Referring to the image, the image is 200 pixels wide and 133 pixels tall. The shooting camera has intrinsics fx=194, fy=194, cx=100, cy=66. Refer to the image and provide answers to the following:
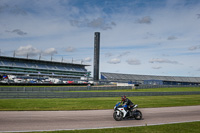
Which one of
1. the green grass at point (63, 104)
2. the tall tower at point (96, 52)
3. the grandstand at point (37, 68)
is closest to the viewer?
the green grass at point (63, 104)

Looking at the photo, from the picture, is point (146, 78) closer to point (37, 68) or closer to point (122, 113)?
point (37, 68)

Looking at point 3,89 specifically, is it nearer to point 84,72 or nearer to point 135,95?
point 135,95

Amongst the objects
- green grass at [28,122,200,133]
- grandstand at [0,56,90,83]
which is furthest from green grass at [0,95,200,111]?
grandstand at [0,56,90,83]

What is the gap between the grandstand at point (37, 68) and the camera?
103m

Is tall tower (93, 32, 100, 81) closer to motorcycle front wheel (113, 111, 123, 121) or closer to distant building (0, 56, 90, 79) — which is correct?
distant building (0, 56, 90, 79)

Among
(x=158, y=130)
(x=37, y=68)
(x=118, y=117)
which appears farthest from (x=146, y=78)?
(x=158, y=130)

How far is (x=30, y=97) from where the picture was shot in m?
27.2

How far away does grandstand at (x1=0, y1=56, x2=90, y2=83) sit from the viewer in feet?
338

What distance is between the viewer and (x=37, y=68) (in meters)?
115

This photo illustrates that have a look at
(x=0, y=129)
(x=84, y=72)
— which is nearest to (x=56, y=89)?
(x=0, y=129)

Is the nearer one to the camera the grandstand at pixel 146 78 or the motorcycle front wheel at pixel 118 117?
the motorcycle front wheel at pixel 118 117

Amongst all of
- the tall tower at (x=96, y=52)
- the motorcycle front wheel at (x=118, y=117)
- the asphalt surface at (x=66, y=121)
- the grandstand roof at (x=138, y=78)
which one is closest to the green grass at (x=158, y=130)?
the asphalt surface at (x=66, y=121)

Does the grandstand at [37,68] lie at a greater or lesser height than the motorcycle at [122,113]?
greater

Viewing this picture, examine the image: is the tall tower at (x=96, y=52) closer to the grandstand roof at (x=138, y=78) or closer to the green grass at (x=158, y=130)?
the grandstand roof at (x=138, y=78)
